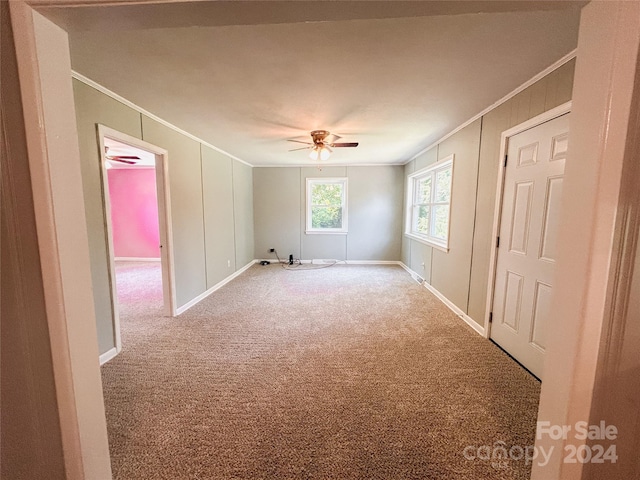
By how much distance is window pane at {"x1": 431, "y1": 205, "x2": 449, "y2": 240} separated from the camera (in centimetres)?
390

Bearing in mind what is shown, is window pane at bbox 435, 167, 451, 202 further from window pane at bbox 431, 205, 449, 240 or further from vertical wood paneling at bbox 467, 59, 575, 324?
vertical wood paneling at bbox 467, 59, 575, 324

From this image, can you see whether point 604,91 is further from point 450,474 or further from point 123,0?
point 450,474

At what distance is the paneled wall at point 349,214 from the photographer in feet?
19.1

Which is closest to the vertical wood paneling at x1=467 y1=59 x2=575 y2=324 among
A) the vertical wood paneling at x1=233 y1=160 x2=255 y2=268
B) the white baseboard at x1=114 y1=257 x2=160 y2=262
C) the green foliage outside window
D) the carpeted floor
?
the carpeted floor

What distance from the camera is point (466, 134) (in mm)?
3012

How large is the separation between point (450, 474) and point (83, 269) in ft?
6.22

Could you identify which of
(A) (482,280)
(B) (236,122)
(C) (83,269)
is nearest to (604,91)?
(C) (83,269)

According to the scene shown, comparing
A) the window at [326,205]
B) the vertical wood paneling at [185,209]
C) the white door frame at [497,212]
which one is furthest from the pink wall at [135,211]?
the white door frame at [497,212]

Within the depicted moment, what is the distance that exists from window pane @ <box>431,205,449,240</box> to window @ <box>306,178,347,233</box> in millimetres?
2190

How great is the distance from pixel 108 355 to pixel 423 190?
510cm

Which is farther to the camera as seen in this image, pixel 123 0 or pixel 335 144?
pixel 335 144

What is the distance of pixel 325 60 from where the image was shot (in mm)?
1685

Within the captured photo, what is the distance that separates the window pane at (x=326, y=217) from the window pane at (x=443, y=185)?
94.3 inches

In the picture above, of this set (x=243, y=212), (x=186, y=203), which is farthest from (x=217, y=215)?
(x=243, y=212)
